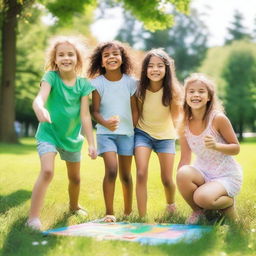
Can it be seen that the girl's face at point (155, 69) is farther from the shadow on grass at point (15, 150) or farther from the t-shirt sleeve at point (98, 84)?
the shadow on grass at point (15, 150)

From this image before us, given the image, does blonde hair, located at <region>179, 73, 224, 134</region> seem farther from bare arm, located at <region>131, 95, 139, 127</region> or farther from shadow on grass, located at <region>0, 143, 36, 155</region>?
shadow on grass, located at <region>0, 143, 36, 155</region>

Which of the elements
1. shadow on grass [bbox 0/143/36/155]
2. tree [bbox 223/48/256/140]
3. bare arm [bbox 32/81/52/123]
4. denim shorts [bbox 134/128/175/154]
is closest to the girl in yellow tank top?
denim shorts [bbox 134/128/175/154]

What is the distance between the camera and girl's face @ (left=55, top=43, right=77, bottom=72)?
5.40 meters

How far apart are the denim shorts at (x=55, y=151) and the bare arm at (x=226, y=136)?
4.90ft

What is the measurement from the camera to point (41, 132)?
526 cm

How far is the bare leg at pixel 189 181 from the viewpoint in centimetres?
514

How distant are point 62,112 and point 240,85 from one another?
122 feet

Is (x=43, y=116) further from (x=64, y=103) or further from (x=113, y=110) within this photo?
(x=113, y=110)

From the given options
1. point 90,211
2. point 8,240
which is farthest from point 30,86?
point 8,240

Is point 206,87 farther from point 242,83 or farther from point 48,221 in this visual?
point 242,83

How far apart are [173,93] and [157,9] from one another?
9089mm

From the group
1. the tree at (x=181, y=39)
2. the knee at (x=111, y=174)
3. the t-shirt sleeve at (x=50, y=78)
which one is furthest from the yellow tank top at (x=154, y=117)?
the tree at (x=181, y=39)

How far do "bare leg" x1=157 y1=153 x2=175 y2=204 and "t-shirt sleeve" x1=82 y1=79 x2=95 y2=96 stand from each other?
1066 millimetres

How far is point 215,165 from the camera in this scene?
5273 mm
